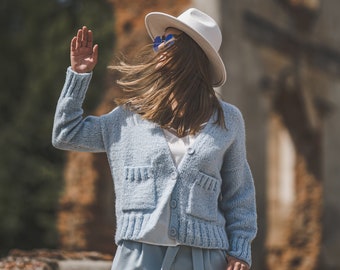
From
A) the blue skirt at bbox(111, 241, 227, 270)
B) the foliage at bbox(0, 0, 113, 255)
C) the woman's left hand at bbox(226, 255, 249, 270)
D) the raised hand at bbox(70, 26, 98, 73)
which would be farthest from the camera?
the foliage at bbox(0, 0, 113, 255)

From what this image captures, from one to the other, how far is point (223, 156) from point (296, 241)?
32.7ft

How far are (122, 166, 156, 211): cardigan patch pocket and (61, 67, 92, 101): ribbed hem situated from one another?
0.34m

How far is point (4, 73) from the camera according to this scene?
18.1 meters

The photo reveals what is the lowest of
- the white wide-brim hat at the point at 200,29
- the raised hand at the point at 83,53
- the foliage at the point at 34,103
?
the foliage at the point at 34,103

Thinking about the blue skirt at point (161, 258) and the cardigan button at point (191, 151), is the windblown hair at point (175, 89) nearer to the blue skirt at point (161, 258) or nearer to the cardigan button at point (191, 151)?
the cardigan button at point (191, 151)

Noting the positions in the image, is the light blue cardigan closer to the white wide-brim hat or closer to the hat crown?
the white wide-brim hat

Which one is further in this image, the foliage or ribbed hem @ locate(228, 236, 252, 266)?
the foliage

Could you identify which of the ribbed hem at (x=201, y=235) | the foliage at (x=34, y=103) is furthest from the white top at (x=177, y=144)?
the foliage at (x=34, y=103)

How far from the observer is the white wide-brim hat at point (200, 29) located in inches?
119

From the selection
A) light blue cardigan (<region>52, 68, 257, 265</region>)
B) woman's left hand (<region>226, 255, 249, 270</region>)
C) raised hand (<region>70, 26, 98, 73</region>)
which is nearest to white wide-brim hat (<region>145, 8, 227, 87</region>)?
light blue cardigan (<region>52, 68, 257, 265</region>)

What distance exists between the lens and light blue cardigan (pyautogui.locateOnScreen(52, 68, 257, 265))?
9.40 ft

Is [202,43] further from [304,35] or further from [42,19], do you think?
[42,19]

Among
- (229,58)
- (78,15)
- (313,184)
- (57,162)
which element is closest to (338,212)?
(313,184)

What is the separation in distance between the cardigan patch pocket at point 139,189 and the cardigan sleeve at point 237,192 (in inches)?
13.8
